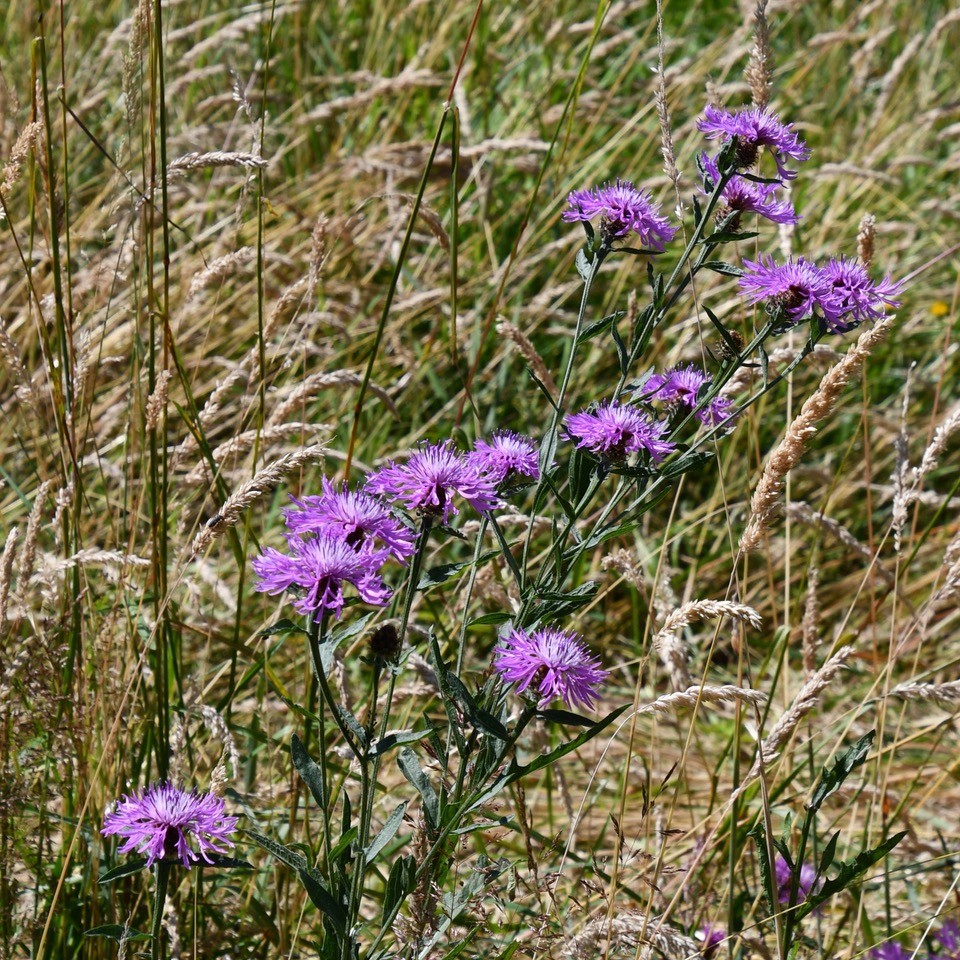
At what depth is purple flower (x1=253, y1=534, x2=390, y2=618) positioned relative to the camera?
972 mm

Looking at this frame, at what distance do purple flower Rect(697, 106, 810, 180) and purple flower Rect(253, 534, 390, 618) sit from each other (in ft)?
1.76

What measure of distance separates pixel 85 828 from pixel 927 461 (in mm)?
1130

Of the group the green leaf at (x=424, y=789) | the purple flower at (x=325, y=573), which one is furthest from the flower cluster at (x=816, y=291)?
the green leaf at (x=424, y=789)

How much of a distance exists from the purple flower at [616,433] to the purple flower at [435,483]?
0.33 feet

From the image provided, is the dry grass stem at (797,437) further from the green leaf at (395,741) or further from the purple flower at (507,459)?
the green leaf at (395,741)

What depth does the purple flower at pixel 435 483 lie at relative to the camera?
3.46 feet

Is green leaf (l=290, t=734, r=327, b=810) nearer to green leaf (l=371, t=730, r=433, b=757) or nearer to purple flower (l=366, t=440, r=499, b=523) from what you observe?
green leaf (l=371, t=730, r=433, b=757)

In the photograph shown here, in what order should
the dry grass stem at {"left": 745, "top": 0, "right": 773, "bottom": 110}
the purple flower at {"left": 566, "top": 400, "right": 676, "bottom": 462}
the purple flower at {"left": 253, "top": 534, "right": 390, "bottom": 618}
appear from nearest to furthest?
the purple flower at {"left": 253, "top": 534, "right": 390, "bottom": 618} → the purple flower at {"left": 566, "top": 400, "right": 676, "bottom": 462} → the dry grass stem at {"left": 745, "top": 0, "right": 773, "bottom": 110}

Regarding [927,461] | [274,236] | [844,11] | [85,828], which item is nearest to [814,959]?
[927,461]

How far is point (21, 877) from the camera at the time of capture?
5.80ft

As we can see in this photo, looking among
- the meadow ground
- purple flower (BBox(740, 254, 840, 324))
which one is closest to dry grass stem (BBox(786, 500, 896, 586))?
the meadow ground

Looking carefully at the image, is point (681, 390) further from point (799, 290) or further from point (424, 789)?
point (424, 789)

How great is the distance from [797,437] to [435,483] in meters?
0.38

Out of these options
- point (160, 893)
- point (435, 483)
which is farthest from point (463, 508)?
point (160, 893)
